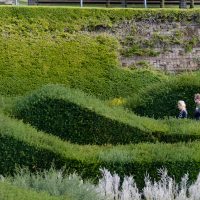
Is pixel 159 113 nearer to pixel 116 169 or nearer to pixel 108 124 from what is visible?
pixel 108 124

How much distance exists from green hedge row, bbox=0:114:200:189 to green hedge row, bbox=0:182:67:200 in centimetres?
329

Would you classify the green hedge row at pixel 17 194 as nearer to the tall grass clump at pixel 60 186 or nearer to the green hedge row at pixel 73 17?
the tall grass clump at pixel 60 186

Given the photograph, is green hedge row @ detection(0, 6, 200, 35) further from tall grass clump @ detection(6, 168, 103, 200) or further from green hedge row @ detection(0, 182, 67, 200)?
green hedge row @ detection(0, 182, 67, 200)

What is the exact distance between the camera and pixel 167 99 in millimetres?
17812

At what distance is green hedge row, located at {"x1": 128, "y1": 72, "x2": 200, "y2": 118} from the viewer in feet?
57.3

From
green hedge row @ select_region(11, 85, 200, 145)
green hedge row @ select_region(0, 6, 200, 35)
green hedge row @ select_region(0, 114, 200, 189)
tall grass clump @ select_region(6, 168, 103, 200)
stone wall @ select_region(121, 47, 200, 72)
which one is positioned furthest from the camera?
green hedge row @ select_region(0, 6, 200, 35)

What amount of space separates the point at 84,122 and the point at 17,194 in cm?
728

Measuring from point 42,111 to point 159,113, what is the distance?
4.18m

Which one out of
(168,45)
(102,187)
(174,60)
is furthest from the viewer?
(168,45)

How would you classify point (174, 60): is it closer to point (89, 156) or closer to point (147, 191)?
point (89, 156)

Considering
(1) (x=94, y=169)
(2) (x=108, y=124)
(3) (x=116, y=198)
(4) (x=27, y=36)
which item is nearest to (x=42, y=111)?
(2) (x=108, y=124)

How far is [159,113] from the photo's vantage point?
1747 centimetres

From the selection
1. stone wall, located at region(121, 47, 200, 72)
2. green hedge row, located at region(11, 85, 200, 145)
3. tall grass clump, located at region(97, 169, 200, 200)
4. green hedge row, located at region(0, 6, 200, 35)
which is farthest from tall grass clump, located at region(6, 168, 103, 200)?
green hedge row, located at region(0, 6, 200, 35)

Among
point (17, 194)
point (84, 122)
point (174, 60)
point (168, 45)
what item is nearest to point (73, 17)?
point (168, 45)
